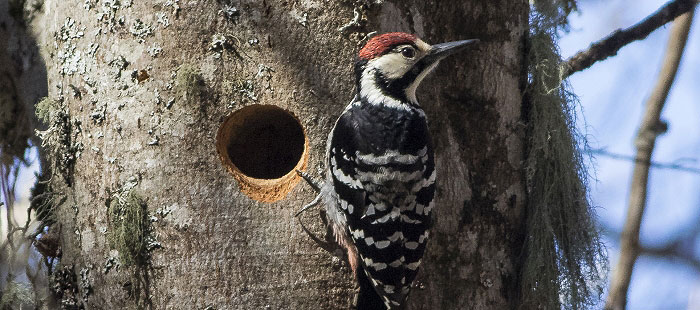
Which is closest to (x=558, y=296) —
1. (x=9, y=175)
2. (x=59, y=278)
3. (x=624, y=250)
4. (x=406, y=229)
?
(x=406, y=229)

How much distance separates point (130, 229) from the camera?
10.0ft

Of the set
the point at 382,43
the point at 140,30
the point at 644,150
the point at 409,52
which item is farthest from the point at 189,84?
the point at 644,150

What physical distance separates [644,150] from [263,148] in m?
2.26

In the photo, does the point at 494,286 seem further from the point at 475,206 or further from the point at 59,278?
the point at 59,278

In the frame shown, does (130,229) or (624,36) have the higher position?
(624,36)

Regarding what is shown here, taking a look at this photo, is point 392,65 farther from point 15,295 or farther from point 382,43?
point 15,295

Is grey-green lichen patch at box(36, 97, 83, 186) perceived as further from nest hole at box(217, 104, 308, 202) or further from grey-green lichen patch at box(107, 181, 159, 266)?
nest hole at box(217, 104, 308, 202)

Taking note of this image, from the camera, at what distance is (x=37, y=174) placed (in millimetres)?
3812

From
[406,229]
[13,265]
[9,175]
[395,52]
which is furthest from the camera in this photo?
[9,175]

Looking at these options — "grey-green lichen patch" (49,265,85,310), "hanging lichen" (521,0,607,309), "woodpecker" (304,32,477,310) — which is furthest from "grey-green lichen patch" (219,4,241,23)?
"hanging lichen" (521,0,607,309)

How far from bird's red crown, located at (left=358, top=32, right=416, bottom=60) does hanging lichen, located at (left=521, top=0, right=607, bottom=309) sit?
745 millimetres

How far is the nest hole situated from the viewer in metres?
3.14

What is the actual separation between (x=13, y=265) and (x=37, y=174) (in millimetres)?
459

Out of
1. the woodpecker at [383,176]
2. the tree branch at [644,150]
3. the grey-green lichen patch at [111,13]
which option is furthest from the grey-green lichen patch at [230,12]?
the tree branch at [644,150]
